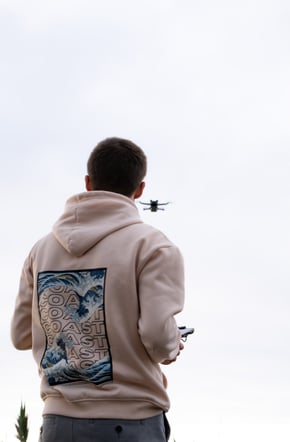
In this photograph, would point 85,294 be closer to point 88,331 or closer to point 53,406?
point 88,331

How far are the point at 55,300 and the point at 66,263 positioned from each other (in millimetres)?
187

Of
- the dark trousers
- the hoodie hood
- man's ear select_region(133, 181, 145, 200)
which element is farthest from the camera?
man's ear select_region(133, 181, 145, 200)

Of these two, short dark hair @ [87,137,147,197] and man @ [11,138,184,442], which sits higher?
short dark hair @ [87,137,147,197]

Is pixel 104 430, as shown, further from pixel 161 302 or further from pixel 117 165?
pixel 117 165

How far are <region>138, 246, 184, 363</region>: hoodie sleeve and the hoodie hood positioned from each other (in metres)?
0.30

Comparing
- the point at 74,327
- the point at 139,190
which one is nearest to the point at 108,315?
the point at 74,327

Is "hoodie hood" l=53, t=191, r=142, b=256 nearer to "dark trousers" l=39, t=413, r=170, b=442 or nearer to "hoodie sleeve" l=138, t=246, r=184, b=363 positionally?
"hoodie sleeve" l=138, t=246, r=184, b=363

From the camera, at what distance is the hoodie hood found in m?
5.02

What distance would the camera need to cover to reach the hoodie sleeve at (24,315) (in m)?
5.27

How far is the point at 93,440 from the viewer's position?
15.6 feet

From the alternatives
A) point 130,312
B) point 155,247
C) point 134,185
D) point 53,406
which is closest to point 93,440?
point 53,406

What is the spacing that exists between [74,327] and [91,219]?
568 millimetres

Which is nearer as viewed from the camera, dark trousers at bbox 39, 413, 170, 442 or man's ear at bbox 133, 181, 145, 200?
dark trousers at bbox 39, 413, 170, 442

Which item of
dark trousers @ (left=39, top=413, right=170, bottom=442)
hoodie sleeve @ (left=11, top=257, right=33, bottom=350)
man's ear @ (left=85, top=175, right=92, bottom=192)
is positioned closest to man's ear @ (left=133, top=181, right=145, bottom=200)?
man's ear @ (left=85, top=175, right=92, bottom=192)
